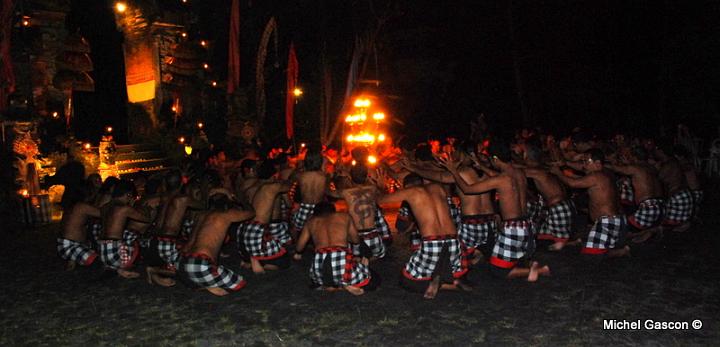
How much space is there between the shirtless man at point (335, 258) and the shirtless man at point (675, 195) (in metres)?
5.34

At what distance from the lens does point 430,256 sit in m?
5.48

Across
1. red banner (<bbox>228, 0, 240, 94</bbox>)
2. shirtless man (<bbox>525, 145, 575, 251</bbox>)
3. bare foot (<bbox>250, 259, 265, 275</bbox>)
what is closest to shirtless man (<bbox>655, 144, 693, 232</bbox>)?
shirtless man (<bbox>525, 145, 575, 251</bbox>)

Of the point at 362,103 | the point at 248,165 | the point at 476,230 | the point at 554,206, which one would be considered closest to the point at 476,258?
Result: the point at 476,230

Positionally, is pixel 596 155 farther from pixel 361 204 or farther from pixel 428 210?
pixel 361 204

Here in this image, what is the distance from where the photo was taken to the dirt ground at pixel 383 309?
4469 millimetres

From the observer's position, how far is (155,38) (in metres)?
19.1

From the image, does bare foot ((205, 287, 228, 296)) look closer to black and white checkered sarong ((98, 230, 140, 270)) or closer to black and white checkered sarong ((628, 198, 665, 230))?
black and white checkered sarong ((98, 230, 140, 270))

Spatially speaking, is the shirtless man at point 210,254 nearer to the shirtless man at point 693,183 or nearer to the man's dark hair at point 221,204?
the man's dark hair at point 221,204

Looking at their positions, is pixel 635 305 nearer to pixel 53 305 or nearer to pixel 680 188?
pixel 680 188

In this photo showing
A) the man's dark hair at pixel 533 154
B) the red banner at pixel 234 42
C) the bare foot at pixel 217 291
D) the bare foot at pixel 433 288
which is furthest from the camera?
the red banner at pixel 234 42

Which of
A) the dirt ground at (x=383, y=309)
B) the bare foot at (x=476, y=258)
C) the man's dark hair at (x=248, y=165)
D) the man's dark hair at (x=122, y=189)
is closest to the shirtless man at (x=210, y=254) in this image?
the dirt ground at (x=383, y=309)

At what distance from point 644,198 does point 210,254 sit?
245 inches

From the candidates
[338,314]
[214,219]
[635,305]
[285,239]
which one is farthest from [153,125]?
[635,305]

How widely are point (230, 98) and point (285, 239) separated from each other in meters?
11.7
